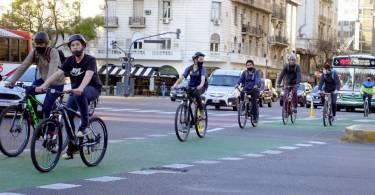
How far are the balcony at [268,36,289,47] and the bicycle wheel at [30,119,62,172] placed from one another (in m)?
80.0

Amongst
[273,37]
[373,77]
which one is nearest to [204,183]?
[373,77]

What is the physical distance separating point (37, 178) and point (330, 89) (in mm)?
14317

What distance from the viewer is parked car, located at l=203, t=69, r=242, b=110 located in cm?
3438

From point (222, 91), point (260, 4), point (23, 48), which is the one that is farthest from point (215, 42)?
point (23, 48)

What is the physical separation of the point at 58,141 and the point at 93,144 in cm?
83

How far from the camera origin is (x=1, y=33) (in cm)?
3094

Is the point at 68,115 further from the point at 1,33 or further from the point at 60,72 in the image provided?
the point at 1,33

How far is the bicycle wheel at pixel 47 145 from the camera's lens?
32.1 feet

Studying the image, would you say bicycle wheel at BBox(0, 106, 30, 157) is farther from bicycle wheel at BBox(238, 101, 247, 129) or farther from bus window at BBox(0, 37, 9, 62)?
bus window at BBox(0, 37, 9, 62)

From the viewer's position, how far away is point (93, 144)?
35.7 feet

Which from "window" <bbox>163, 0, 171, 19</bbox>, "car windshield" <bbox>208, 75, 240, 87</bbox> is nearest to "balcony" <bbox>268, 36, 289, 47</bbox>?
"window" <bbox>163, 0, 171, 19</bbox>

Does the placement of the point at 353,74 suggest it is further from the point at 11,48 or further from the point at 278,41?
the point at 278,41

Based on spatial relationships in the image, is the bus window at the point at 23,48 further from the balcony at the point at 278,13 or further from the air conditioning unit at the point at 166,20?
the balcony at the point at 278,13

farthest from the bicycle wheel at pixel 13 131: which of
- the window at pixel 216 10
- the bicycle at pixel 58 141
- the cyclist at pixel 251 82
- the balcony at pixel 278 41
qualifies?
the balcony at pixel 278 41
